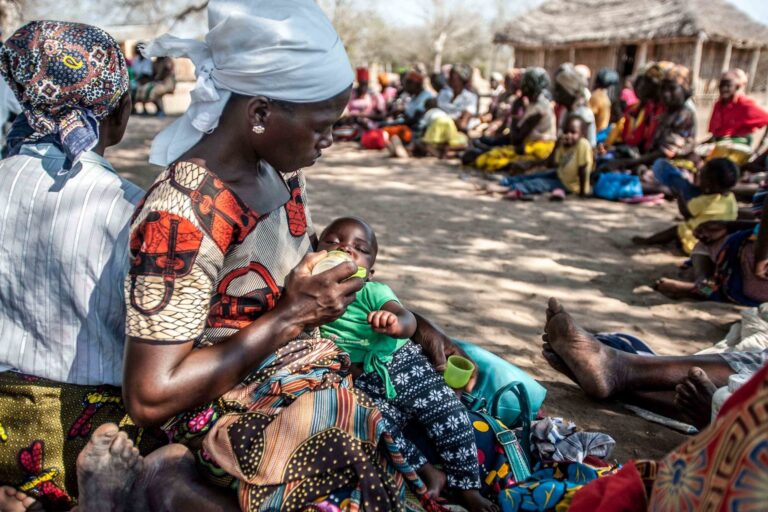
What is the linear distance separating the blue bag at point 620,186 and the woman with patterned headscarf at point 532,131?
4.44 feet

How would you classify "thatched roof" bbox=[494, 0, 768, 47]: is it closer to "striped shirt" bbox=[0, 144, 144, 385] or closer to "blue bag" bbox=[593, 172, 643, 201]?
"blue bag" bbox=[593, 172, 643, 201]

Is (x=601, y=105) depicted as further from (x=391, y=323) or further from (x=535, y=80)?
(x=391, y=323)

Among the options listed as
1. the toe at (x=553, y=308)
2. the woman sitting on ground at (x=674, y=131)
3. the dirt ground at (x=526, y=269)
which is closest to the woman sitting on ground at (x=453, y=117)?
the dirt ground at (x=526, y=269)

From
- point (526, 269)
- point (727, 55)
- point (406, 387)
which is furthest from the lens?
point (727, 55)

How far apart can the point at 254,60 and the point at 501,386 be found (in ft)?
5.24

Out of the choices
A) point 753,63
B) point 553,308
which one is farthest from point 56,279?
point 753,63

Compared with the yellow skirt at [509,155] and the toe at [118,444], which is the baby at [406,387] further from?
the yellow skirt at [509,155]

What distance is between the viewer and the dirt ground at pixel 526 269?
3.45m

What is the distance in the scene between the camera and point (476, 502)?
193 cm

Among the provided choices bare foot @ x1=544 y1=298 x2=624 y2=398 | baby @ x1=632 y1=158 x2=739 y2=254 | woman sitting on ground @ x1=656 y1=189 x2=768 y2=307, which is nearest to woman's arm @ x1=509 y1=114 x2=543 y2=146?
baby @ x1=632 y1=158 x2=739 y2=254

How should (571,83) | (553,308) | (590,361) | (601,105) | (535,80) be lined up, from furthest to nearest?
(601,105) < (535,80) < (571,83) < (553,308) < (590,361)

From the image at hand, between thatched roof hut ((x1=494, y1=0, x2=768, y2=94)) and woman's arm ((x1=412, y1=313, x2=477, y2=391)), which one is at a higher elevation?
thatched roof hut ((x1=494, y1=0, x2=768, y2=94))

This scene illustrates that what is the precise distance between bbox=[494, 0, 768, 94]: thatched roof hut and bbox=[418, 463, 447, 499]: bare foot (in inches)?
619

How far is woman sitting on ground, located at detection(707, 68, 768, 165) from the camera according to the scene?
25.0 ft
